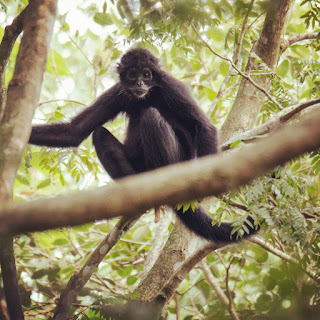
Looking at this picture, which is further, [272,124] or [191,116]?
[191,116]

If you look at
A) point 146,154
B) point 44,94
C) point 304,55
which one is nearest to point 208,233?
point 146,154

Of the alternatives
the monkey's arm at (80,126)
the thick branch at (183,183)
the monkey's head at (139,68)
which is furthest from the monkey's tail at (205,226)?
the thick branch at (183,183)

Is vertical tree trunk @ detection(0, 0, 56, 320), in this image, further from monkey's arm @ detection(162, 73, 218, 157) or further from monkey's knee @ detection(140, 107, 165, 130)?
monkey's arm @ detection(162, 73, 218, 157)

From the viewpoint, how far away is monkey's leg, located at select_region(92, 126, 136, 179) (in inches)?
222

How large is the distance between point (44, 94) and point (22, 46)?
8.13 meters

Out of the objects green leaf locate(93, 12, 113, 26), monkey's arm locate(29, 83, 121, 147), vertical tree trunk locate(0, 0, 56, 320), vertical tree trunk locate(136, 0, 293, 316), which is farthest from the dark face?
vertical tree trunk locate(0, 0, 56, 320)

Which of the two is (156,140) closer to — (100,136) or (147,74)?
(100,136)

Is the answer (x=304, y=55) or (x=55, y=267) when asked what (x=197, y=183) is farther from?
(x=304, y=55)

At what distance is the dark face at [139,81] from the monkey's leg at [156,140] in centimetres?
75

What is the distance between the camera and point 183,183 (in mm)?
1607

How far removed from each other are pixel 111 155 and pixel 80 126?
70 cm

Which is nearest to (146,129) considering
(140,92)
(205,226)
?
(140,92)

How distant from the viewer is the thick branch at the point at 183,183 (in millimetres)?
1555

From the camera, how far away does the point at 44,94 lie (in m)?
10.7
